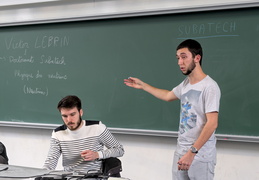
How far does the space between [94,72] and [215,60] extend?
1.12m

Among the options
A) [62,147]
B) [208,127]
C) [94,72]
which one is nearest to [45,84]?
[94,72]

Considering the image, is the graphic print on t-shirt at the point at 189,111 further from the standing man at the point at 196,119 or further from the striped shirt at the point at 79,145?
the striped shirt at the point at 79,145

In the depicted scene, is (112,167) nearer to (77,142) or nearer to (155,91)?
(77,142)

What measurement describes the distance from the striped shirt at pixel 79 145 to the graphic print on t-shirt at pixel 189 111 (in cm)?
47

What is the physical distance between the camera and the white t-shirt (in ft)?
6.88

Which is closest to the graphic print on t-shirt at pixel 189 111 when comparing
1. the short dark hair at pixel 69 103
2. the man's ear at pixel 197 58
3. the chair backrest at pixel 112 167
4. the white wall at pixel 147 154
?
the man's ear at pixel 197 58

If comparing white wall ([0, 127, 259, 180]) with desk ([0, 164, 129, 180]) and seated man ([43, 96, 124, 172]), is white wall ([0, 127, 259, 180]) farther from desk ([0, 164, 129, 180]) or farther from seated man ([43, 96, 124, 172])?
desk ([0, 164, 129, 180])

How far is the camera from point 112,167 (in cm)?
222

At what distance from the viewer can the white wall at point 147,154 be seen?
2.81m

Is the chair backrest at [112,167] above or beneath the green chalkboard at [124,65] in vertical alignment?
beneath

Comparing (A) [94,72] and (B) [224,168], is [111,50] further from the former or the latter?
(B) [224,168]

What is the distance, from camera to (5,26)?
12.2 feet

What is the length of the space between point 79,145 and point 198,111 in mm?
806

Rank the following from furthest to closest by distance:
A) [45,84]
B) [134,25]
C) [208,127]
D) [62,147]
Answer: [45,84]
[134,25]
[62,147]
[208,127]
